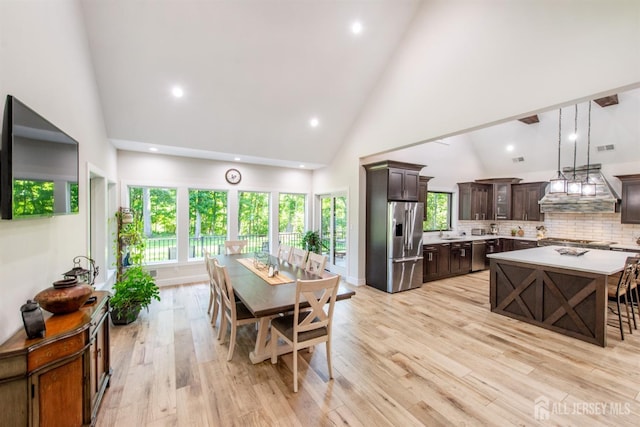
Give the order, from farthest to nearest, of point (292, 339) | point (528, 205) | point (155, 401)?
point (528, 205)
point (292, 339)
point (155, 401)

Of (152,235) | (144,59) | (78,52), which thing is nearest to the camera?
(78,52)

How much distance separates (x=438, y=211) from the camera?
7117 mm

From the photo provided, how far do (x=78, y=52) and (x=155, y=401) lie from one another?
11.8 feet

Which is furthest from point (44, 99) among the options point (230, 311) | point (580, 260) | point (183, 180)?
point (580, 260)

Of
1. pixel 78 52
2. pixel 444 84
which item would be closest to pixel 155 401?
pixel 78 52

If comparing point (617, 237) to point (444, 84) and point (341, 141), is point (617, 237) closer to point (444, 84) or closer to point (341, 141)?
point (444, 84)

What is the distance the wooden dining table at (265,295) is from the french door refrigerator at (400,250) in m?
2.17

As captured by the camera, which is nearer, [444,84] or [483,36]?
[483,36]

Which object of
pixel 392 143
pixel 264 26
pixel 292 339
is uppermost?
pixel 264 26

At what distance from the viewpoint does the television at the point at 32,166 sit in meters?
1.50

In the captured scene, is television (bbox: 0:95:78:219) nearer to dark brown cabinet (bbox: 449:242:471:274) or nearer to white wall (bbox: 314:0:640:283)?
white wall (bbox: 314:0:640:283)

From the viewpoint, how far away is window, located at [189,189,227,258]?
5.71m

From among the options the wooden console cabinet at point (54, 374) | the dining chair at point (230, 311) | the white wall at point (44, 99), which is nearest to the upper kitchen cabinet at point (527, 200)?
the dining chair at point (230, 311)

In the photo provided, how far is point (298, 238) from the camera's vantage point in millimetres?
7074
